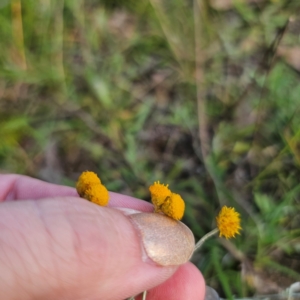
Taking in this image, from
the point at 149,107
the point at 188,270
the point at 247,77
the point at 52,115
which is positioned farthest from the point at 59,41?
the point at 188,270

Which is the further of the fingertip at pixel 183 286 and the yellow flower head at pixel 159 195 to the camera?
the fingertip at pixel 183 286

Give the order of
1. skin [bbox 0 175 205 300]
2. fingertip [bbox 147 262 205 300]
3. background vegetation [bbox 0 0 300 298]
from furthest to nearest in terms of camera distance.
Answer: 1. background vegetation [bbox 0 0 300 298]
2. fingertip [bbox 147 262 205 300]
3. skin [bbox 0 175 205 300]

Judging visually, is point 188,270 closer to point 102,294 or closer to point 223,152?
point 102,294

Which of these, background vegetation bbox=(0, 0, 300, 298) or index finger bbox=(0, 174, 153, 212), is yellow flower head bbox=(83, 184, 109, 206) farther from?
background vegetation bbox=(0, 0, 300, 298)

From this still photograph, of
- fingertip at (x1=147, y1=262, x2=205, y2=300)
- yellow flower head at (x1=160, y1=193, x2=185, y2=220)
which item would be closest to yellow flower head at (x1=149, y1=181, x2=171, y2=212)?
yellow flower head at (x1=160, y1=193, x2=185, y2=220)

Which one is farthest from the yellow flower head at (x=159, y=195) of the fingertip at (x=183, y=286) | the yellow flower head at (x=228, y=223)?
the fingertip at (x=183, y=286)

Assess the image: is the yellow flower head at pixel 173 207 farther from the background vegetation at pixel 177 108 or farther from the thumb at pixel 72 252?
the background vegetation at pixel 177 108
